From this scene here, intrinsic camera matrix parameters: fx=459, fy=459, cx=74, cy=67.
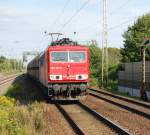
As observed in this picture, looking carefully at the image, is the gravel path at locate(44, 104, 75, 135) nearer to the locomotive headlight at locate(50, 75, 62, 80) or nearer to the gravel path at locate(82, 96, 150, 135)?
the gravel path at locate(82, 96, 150, 135)

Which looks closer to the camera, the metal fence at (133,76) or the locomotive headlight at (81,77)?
the locomotive headlight at (81,77)

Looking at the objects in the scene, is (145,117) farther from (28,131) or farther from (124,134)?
(28,131)

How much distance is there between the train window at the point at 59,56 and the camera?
934 inches

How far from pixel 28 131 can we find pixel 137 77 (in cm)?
2261

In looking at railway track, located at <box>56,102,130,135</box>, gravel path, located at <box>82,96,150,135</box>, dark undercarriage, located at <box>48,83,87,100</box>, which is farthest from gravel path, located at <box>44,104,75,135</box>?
dark undercarriage, located at <box>48,83,87,100</box>

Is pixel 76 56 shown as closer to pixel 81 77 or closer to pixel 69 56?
pixel 69 56

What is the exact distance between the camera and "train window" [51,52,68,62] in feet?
77.8

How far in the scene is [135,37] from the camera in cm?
5984

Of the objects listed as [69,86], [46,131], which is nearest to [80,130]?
[46,131]

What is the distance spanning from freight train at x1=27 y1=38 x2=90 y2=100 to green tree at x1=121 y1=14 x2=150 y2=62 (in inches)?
1261

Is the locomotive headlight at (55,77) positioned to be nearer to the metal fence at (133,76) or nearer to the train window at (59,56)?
the train window at (59,56)

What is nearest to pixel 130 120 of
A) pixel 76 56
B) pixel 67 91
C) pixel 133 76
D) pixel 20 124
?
pixel 20 124

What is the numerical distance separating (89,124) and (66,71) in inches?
326

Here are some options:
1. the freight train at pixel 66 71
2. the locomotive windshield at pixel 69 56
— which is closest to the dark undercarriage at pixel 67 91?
the freight train at pixel 66 71
